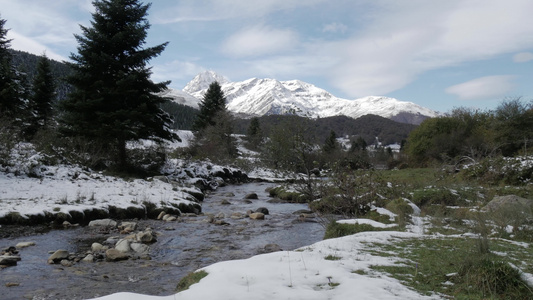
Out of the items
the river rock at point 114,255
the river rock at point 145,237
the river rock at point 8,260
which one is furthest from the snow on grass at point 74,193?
the river rock at point 114,255

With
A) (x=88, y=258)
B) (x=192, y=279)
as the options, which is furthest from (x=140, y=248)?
(x=192, y=279)

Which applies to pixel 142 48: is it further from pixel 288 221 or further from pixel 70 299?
pixel 70 299

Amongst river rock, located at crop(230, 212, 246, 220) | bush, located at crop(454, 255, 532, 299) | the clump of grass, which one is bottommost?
river rock, located at crop(230, 212, 246, 220)

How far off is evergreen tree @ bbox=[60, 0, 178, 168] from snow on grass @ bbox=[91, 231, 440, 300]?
1562 centimetres

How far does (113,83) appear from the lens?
Result: 1934cm

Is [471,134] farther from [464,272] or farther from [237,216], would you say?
[464,272]

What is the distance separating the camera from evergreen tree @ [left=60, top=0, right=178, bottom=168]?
1828cm

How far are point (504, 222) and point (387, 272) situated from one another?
5.32 meters

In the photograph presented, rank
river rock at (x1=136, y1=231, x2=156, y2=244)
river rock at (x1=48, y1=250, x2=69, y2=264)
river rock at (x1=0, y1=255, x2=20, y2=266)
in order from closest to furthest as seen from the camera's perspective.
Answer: river rock at (x1=0, y1=255, x2=20, y2=266), river rock at (x1=48, y1=250, x2=69, y2=264), river rock at (x1=136, y1=231, x2=156, y2=244)

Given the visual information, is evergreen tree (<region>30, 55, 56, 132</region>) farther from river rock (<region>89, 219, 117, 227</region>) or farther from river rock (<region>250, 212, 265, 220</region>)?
river rock (<region>250, 212, 265, 220</region>)

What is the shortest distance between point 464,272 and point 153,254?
23.1ft

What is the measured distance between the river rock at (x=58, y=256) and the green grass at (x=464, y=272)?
6.99 metres

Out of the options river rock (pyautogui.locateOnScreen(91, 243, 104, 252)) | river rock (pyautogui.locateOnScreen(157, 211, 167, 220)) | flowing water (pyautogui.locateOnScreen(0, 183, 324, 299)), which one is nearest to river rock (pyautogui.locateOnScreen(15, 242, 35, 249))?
flowing water (pyautogui.locateOnScreen(0, 183, 324, 299))

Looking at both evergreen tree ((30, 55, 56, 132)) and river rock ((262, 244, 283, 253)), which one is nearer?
river rock ((262, 244, 283, 253))
